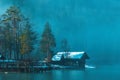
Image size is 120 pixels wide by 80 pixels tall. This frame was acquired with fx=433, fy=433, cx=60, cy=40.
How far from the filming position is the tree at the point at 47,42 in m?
127

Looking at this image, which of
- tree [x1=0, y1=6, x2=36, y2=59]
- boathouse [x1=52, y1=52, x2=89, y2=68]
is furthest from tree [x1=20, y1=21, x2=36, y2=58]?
boathouse [x1=52, y1=52, x2=89, y2=68]

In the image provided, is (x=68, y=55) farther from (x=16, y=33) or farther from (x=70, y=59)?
(x=16, y=33)

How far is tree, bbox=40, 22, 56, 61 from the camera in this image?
5007 inches

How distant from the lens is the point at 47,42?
128 meters

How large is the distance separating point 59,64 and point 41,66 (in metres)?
33.9

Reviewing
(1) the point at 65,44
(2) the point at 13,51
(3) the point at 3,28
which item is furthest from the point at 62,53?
(3) the point at 3,28

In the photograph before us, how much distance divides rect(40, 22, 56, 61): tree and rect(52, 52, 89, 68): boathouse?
12331mm

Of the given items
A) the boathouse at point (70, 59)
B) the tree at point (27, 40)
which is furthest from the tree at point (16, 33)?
the boathouse at point (70, 59)

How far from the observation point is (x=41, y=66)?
107000 mm

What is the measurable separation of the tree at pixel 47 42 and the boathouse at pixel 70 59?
1233 centimetres

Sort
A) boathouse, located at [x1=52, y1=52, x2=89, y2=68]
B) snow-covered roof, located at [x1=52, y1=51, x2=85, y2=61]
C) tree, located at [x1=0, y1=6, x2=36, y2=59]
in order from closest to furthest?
tree, located at [x1=0, y1=6, x2=36, y2=59] → boathouse, located at [x1=52, y1=52, x2=89, y2=68] → snow-covered roof, located at [x1=52, y1=51, x2=85, y2=61]

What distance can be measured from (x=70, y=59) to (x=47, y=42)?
2100 cm

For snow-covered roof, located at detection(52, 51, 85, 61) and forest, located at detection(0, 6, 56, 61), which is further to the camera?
snow-covered roof, located at detection(52, 51, 85, 61)

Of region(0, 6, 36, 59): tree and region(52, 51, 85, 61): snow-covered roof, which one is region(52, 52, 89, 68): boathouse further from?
region(0, 6, 36, 59): tree
